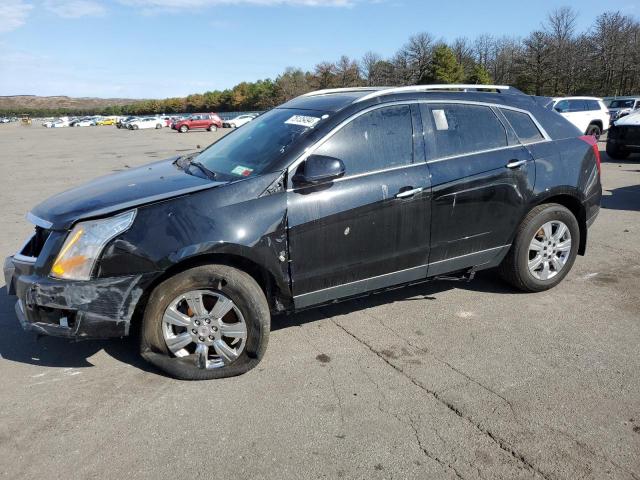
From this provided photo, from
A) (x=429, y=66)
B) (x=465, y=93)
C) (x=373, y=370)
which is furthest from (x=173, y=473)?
(x=429, y=66)

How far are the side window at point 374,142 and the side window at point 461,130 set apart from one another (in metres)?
0.23

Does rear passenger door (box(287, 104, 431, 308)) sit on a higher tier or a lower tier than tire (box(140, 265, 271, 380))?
higher

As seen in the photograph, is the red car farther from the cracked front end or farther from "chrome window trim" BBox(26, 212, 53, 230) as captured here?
the cracked front end

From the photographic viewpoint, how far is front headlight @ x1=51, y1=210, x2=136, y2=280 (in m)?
3.12

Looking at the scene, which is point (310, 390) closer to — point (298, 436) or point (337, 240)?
point (298, 436)

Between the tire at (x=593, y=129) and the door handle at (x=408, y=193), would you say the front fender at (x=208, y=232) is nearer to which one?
the door handle at (x=408, y=193)

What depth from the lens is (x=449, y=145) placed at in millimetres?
4098

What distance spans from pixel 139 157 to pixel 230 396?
18.4 metres

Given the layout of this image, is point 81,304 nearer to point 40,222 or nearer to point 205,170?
point 40,222

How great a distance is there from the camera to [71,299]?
3115 mm

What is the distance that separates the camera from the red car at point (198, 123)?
47959mm

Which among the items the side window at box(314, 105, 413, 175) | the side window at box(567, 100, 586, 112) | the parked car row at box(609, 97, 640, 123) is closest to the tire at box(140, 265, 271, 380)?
the side window at box(314, 105, 413, 175)

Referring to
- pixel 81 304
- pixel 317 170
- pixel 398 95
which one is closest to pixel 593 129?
pixel 398 95

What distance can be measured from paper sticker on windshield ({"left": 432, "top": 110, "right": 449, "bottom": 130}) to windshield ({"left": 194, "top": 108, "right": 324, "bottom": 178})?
0.94m
